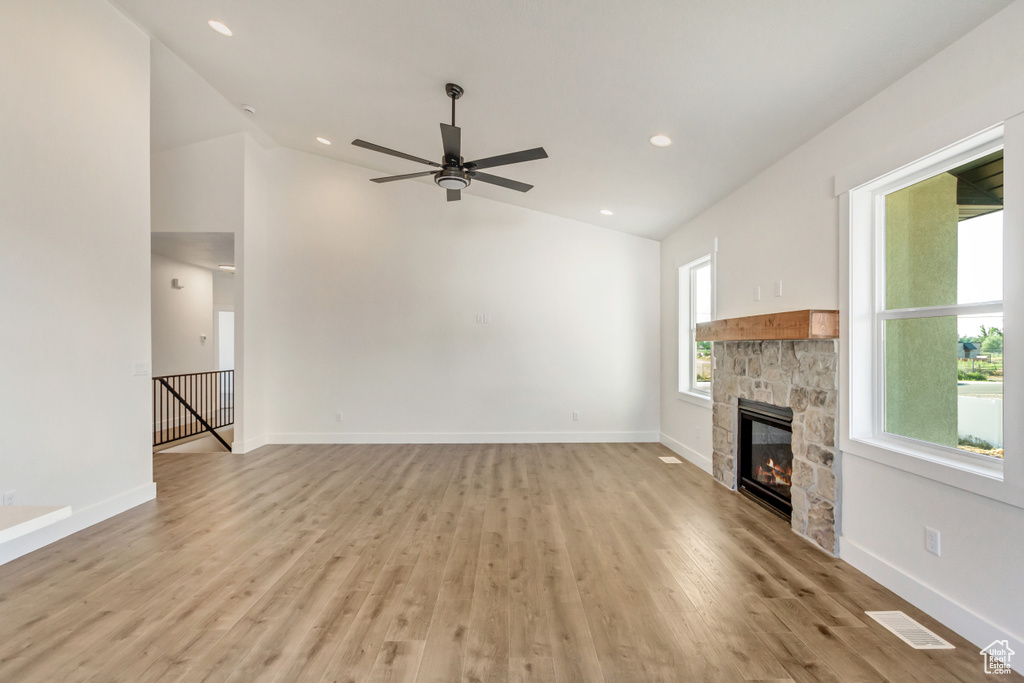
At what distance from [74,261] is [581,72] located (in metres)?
3.79

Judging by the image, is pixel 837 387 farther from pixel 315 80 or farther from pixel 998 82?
pixel 315 80

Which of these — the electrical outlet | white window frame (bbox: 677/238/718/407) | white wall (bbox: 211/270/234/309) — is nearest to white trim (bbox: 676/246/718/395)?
white window frame (bbox: 677/238/718/407)

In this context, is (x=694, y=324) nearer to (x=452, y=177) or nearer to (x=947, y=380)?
(x=947, y=380)

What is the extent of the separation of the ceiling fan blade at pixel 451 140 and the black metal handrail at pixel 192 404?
5.78 meters

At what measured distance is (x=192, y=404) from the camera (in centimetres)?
752

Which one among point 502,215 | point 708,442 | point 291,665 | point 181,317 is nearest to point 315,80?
point 502,215

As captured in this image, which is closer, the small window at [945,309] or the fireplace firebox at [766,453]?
the small window at [945,309]

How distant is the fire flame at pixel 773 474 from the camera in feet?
11.3

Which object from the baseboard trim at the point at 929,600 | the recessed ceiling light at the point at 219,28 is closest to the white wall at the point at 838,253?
the baseboard trim at the point at 929,600

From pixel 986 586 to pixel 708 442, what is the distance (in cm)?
274

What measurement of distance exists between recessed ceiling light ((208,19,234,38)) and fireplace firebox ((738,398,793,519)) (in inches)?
203

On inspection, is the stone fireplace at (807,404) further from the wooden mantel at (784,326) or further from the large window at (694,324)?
the large window at (694,324)

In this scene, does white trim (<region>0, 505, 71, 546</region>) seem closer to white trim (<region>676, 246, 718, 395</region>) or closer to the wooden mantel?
the wooden mantel

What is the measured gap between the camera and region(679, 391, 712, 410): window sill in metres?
4.64
